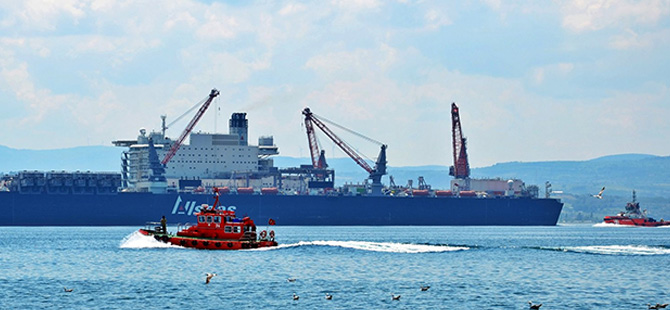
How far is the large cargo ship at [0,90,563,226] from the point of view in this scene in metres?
151

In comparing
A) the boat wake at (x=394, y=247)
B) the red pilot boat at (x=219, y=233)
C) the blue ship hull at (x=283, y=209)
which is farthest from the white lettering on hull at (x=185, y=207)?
the red pilot boat at (x=219, y=233)

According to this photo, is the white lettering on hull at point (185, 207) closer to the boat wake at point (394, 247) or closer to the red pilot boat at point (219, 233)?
the boat wake at point (394, 247)

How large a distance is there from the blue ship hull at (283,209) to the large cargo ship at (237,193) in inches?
5.0

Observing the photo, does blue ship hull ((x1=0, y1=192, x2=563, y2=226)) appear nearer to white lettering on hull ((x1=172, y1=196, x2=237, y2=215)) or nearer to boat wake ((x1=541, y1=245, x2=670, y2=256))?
white lettering on hull ((x1=172, y1=196, x2=237, y2=215))

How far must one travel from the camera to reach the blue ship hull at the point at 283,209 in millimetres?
150125

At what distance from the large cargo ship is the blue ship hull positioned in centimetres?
13

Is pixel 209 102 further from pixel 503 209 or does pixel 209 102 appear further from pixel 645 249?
pixel 645 249

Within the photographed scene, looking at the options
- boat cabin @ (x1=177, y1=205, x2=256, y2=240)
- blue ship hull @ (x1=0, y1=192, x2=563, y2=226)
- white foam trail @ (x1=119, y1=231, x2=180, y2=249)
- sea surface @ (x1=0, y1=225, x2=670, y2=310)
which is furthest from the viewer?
blue ship hull @ (x1=0, y1=192, x2=563, y2=226)

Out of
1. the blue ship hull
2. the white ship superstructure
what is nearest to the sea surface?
the blue ship hull

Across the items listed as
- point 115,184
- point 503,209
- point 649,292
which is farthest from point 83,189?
point 649,292

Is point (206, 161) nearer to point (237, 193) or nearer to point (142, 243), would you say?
point (237, 193)

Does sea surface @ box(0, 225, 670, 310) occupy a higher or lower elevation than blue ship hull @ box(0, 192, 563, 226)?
lower

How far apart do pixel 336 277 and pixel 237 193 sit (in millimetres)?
104503

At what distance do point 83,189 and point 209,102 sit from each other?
3128 cm
